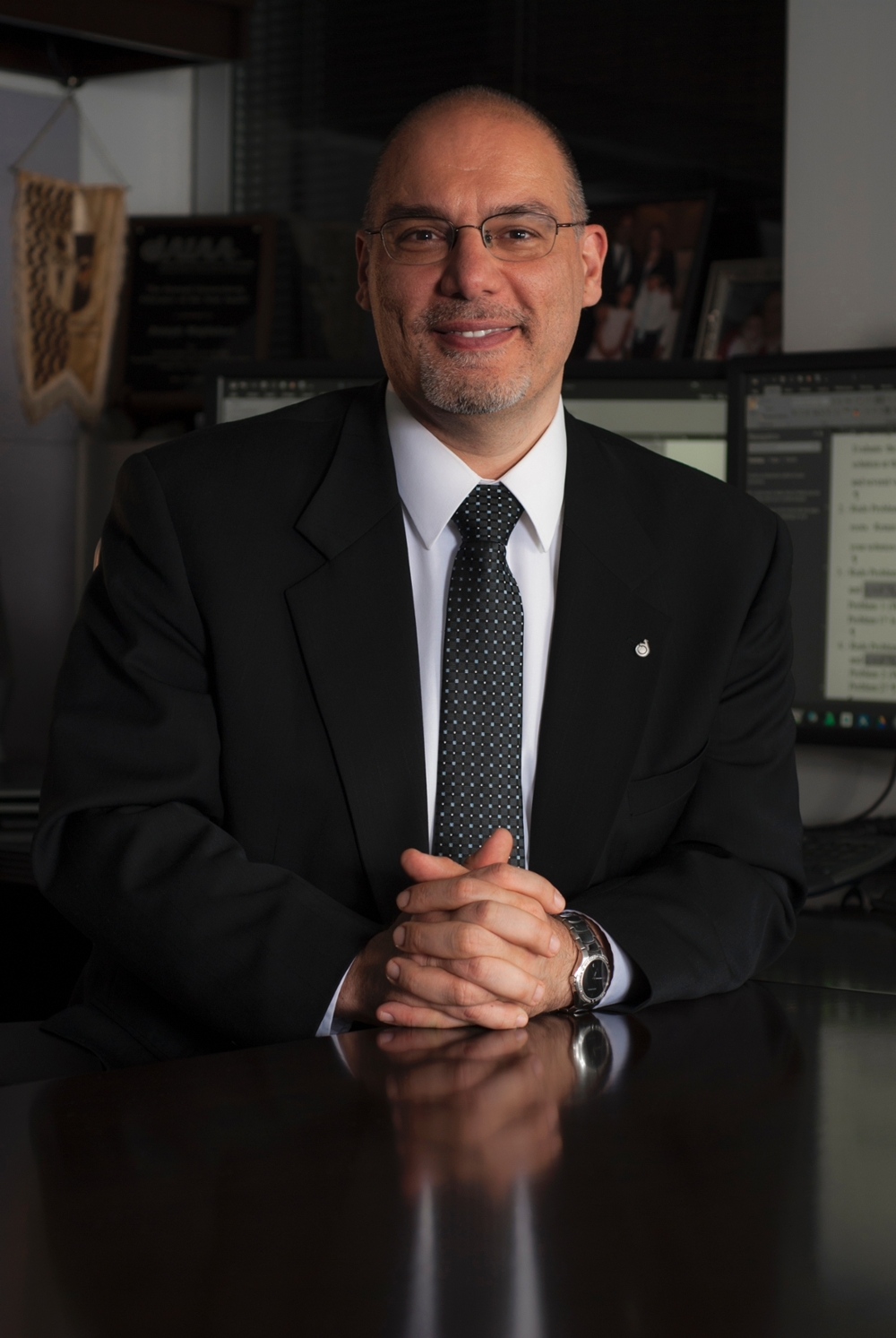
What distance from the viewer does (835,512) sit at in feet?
6.03

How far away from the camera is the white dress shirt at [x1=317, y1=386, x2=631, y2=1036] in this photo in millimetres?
1354

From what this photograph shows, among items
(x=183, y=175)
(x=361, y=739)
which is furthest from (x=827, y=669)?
(x=183, y=175)

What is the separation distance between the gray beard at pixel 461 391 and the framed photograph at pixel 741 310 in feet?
3.19

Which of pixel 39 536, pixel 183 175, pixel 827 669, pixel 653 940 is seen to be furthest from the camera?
pixel 183 175

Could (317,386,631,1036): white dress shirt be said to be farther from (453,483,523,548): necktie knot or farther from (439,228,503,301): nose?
(439,228,503,301): nose

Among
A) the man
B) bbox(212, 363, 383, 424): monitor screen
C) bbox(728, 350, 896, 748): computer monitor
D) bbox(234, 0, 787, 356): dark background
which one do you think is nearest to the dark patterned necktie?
the man

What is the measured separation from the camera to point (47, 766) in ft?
4.13

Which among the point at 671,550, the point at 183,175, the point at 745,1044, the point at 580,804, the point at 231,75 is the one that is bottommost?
the point at 745,1044

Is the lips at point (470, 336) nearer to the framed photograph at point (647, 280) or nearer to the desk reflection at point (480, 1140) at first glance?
the desk reflection at point (480, 1140)

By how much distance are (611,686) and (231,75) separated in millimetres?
2048

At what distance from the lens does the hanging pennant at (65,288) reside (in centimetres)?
248

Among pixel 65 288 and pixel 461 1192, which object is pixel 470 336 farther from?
pixel 65 288

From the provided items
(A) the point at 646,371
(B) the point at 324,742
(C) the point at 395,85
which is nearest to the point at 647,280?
(A) the point at 646,371

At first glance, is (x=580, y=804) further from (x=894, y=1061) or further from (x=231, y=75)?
(x=231, y=75)
